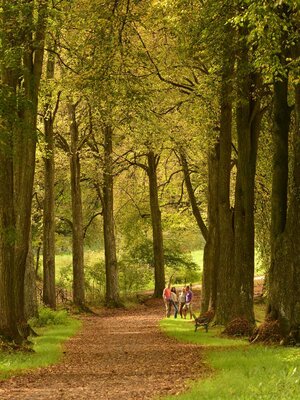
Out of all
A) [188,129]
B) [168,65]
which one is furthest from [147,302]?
[168,65]

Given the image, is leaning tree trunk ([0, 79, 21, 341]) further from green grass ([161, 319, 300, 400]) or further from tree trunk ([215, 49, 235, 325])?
tree trunk ([215, 49, 235, 325])

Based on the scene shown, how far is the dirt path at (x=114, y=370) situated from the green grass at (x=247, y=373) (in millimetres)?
462

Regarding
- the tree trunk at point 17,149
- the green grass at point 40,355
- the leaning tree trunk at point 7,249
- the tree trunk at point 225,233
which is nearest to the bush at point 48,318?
the green grass at point 40,355

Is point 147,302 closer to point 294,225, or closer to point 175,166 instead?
point 175,166

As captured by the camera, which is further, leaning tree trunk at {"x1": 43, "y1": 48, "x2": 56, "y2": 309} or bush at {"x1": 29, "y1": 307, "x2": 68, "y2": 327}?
leaning tree trunk at {"x1": 43, "y1": 48, "x2": 56, "y2": 309}

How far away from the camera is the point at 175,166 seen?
1599 inches

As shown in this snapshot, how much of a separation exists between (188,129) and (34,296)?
8.91 metres

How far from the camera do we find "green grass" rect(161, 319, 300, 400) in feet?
31.2

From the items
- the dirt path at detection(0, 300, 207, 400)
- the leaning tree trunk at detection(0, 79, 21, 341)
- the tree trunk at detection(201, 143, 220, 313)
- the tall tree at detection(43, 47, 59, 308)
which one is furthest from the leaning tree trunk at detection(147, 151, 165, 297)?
the leaning tree trunk at detection(0, 79, 21, 341)

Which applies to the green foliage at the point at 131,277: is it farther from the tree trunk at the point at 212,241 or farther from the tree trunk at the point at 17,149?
the tree trunk at the point at 17,149

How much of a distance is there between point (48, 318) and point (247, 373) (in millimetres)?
16074

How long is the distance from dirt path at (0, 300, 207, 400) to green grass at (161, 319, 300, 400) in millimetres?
462

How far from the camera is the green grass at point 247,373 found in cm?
950

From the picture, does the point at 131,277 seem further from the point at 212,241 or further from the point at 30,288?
the point at 30,288
